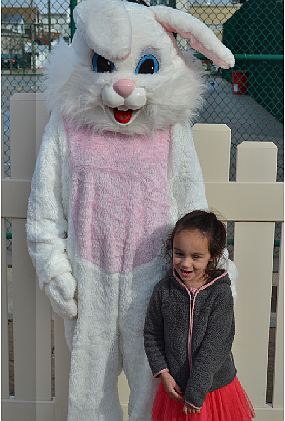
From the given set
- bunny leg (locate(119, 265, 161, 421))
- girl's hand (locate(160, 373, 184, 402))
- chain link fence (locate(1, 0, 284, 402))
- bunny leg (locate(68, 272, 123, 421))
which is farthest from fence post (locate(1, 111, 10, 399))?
girl's hand (locate(160, 373, 184, 402))

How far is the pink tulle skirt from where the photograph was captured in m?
1.50

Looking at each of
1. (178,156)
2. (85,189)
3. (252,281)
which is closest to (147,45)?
(178,156)

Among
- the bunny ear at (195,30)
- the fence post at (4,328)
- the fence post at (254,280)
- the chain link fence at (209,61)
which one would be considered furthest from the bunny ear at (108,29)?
the fence post at (4,328)

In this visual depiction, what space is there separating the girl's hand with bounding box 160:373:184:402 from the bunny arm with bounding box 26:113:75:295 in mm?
451

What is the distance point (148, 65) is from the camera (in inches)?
59.8

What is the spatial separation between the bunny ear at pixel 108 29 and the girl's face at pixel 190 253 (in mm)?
640

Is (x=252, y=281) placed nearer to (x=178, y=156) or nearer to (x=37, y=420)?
(x=178, y=156)

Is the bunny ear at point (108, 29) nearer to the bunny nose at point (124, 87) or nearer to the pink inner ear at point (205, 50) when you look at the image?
the bunny nose at point (124, 87)

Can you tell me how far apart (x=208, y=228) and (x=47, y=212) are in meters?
0.61

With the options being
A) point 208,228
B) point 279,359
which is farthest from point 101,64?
point 279,359

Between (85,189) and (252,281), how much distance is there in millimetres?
921

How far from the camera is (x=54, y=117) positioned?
1669 millimetres

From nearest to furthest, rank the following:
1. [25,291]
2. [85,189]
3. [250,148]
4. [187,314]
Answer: [187,314] < [85,189] < [250,148] < [25,291]

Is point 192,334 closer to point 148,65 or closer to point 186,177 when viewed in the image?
point 186,177
